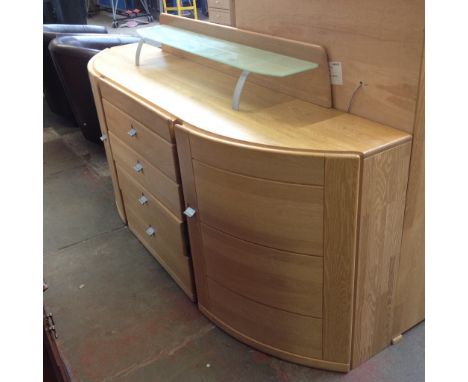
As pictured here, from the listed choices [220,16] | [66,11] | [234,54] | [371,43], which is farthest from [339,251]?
[66,11]

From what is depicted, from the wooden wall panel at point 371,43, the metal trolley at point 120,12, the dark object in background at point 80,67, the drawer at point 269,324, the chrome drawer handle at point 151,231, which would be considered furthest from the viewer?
the metal trolley at point 120,12

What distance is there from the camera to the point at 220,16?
2.12 m

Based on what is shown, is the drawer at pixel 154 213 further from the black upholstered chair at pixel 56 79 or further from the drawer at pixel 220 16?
the black upholstered chair at pixel 56 79

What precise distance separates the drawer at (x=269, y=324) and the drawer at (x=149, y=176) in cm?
38

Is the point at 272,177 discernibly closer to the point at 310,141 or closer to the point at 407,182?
the point at 310,141

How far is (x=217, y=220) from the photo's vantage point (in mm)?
1663

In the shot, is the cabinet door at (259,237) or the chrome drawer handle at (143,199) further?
the chrome drawer handle at (143,199)

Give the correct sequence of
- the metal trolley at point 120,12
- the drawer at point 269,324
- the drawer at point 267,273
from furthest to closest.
Answer: 1. the metal trolley at point 120,12
2. the drawer at point 269,324
3. the drawer at point 267,273

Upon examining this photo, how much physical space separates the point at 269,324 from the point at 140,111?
1.04 metres

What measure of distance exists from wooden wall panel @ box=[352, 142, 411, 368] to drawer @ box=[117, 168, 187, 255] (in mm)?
786

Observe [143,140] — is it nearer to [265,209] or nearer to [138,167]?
[138,167]

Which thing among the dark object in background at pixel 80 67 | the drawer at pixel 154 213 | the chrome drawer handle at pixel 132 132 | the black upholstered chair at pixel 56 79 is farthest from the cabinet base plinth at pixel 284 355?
the black upholstered chair at pixel 56 79

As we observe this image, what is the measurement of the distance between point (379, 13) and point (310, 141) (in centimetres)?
44

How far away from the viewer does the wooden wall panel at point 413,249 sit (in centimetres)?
142
